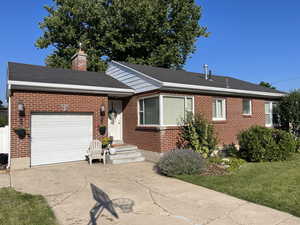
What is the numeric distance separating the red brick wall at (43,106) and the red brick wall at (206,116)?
147cm

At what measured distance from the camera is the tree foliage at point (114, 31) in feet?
64.2

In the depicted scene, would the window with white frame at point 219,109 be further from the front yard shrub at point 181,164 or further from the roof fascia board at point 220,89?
the front yard shrub at point 181,164

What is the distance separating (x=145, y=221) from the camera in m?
3.45

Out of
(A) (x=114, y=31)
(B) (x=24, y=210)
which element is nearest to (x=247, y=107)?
(B) (x=24, y=210)

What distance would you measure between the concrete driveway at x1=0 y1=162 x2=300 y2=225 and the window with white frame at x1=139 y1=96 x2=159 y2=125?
2.38 m

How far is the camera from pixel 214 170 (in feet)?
22.0

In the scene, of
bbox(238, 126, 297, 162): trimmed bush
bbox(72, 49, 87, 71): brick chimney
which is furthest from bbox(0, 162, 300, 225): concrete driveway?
bbox(72, 49, 87, 71): brick chimney

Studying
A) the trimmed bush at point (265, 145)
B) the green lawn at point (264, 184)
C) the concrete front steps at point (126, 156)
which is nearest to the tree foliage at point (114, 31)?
the concrete front steps at point (126, 156)

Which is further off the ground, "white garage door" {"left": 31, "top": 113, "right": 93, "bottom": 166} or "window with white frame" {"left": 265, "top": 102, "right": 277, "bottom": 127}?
"window with white frame" {"left": 265, "top": 102, "right": 277, "bottom": 127}

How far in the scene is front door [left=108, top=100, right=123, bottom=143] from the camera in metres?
10.7

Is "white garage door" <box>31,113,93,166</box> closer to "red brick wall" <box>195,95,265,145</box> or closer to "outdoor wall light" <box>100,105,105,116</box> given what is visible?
"outdoor wall light" <box>100,105,105,116</box>

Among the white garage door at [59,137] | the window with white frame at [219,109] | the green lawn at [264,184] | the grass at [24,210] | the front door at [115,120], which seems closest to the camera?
the grass at [24,210]

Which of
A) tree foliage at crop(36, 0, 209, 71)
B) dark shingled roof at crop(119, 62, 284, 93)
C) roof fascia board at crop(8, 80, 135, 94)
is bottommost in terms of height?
roof fascia board at crop(8, 80, 135, 94)

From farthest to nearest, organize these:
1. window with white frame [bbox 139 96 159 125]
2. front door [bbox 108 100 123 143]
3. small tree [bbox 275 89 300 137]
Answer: small tree [bbox 275 89 300 137], front door [bbox 108 100 123 143], window with white frame [bbox 139 96 159 125]
